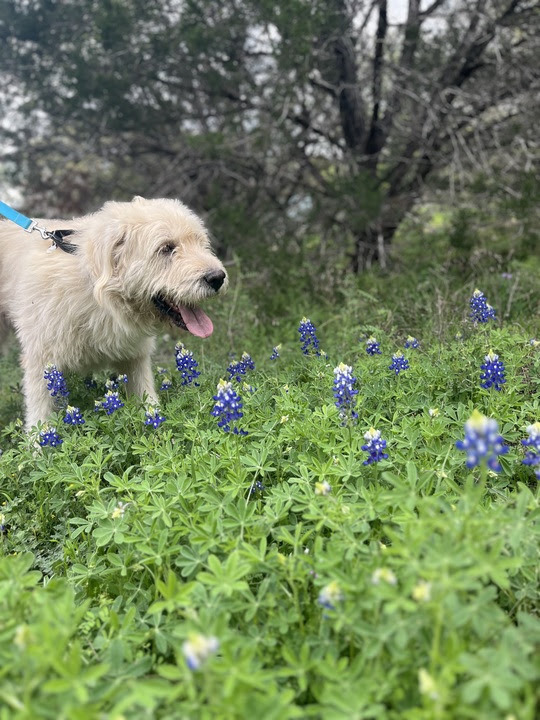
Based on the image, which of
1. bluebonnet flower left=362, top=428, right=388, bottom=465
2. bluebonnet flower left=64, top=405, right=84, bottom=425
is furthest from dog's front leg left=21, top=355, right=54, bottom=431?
bluebonnet flower left=362, top=428, right=388, bottom=465

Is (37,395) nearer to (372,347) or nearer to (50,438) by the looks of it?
(50,438)

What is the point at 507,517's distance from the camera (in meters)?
1.47

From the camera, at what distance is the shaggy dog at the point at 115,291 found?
3.16 meters

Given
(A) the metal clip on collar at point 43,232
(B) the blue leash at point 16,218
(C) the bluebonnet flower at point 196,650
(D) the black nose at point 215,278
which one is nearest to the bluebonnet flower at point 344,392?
(D) the black nose at point 215,278

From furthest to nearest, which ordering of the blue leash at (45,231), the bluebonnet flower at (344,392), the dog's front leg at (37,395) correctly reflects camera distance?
1. the blue leash at (45,231)
2. the dog's front leg at (37,395)
3. the bluebonnet flower at (344,392)

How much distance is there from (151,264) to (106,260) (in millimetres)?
253

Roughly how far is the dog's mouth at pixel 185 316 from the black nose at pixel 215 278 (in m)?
0.25

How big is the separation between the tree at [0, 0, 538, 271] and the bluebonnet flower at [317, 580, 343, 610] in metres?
5.16

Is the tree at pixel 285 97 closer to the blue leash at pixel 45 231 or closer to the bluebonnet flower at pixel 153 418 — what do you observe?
the blue leash at pixel 45 231

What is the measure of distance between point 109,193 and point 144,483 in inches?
256

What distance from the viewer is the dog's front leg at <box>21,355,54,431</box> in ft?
11.1

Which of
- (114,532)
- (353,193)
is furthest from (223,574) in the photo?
(353,193)

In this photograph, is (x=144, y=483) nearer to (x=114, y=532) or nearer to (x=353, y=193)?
(x=114, y=532)

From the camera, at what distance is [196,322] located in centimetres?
332
